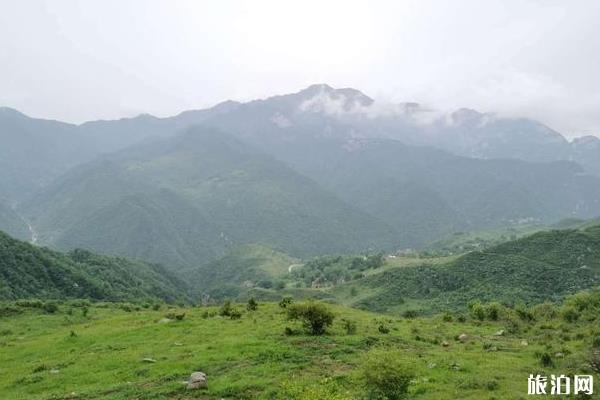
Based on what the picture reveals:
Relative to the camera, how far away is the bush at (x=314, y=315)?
113 ft

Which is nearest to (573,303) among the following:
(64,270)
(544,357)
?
(544,357)

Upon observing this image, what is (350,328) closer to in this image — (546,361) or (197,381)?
(546,361)

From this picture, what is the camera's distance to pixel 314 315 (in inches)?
1357

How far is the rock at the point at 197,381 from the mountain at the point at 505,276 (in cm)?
8193

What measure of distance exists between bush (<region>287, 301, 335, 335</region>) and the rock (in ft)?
33.0

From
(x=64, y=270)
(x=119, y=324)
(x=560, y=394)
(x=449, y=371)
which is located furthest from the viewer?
(x=64, y=270)

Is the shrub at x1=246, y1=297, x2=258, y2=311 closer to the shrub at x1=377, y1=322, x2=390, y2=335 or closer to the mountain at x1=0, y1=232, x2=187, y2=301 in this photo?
the shrub at x1=377, y1=322, x2=390, y2=335

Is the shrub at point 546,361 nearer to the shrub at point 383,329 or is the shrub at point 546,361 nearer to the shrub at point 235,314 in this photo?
the shrub at point 383,329

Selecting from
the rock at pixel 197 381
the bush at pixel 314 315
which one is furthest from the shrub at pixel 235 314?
the rock at pixel 197 381

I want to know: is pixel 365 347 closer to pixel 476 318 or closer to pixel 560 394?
pixel 560 394

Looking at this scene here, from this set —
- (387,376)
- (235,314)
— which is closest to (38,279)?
(235,314)

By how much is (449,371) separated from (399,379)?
7.24 m

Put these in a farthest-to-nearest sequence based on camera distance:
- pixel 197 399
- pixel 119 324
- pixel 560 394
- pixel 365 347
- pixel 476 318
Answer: pixel 476 318 → pixel 119 324 → pixel 365 347 → pixel 197 399 → pixel 560 394

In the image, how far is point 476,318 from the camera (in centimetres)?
4619
